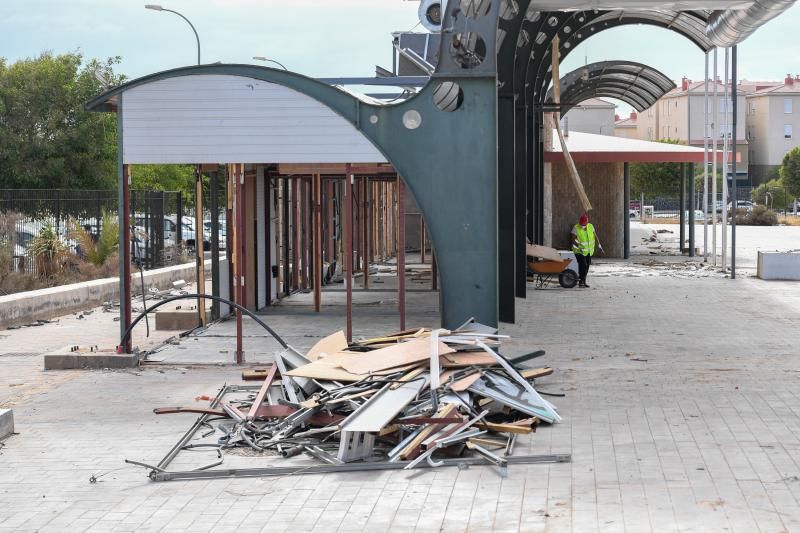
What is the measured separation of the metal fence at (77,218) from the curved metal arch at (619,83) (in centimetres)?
1011

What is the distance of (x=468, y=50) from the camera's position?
526 inches

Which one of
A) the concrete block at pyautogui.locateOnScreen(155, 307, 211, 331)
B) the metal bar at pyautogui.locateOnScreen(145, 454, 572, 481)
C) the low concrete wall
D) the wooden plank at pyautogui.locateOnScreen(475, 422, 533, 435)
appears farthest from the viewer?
the low concrete wall

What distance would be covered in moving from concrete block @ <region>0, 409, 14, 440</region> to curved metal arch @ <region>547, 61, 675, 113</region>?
2109cm

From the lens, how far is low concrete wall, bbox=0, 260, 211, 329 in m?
18.3

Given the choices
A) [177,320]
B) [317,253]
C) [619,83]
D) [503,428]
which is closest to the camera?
[503,428]

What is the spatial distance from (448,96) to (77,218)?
13.3 meters

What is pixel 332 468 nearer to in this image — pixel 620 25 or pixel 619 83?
pixel 620 25

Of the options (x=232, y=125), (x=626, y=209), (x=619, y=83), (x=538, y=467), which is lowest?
(x=538, y=467)

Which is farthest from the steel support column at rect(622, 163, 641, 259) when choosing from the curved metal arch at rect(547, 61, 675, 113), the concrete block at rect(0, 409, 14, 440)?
the concrete block at rect(0, 409, 14, 440)

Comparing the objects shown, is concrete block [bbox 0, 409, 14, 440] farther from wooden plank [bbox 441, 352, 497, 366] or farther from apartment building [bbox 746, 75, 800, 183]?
apartment building [bbox 746, 75, 800, 183]

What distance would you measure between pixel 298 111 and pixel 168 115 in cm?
149

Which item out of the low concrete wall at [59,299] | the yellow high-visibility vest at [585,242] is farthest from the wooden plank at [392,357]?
the yellow high-visibility vest at [585,242]

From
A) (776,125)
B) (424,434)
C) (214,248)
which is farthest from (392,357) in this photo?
(776,125)

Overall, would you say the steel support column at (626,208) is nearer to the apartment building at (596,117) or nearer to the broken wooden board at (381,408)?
the broken wooden board at (381,408)
